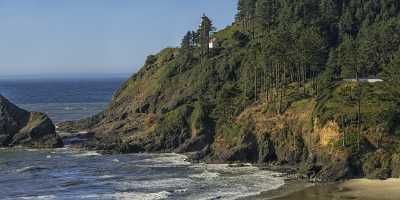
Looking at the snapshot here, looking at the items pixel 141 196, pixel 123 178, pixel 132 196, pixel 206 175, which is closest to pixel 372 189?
pixel 206 175

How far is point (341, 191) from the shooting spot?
74.4 meters

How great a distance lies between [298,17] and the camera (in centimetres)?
15088

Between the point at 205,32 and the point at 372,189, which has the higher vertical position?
the point at 205,32

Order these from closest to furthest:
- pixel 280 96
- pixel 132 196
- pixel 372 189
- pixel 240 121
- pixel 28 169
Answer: pixel 372 189 < pixel 132 196 < pixel 28 169 < pixel 240 121 < pixel 280 96

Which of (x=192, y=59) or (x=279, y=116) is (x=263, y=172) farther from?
(x=192, y=59)

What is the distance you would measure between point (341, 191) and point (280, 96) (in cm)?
3632

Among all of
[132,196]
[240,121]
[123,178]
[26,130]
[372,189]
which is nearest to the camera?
[372,189]

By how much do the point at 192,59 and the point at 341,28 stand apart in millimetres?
33733

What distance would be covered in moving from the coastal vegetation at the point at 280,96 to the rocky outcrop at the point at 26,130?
363 inches

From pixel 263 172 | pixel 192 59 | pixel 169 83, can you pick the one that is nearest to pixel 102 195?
pixel 263 172

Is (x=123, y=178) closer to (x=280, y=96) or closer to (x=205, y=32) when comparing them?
(x=280, y=96)

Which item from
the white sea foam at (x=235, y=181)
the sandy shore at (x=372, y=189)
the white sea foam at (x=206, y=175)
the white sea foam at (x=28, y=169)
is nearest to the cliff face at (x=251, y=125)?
the sandy shore at (x=372, y=189)

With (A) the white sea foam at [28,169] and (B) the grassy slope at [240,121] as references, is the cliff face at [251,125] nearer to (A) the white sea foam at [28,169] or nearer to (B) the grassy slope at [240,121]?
(B) the grassy slope at [240,121]

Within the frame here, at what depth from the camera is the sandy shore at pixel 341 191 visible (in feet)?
233
